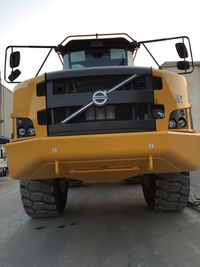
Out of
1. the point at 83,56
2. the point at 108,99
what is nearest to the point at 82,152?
the point at 108,99

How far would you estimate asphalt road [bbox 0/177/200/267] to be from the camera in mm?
4969

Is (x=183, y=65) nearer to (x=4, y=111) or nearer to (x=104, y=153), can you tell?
(x=104, y=153)

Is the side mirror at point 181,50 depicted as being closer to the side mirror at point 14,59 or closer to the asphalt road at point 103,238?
the side mirror at point 14,59

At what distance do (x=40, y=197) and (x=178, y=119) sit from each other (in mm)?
2738

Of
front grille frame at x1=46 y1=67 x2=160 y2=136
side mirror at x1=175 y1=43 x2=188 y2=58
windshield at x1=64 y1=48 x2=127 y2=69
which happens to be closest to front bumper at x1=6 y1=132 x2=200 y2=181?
front grille frame at x1=46 y1=67 x2=160 y2=136

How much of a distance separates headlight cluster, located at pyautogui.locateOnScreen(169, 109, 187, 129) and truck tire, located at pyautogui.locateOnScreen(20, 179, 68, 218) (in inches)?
98.3

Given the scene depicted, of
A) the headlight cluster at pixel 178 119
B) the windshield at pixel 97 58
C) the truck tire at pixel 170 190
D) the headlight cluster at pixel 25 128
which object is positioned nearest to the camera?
the headlight cluster at pixel 178 119

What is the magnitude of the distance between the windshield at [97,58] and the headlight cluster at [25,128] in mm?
1904

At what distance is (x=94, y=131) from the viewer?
5.23 m

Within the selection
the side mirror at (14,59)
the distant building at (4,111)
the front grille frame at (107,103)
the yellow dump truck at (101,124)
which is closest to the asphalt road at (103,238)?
the yellow dump truck at (101,124)

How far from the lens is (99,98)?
5230 mm

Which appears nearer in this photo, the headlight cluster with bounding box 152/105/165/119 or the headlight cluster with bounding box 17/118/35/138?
the headlight cluster with bounding box 152/105/165/119

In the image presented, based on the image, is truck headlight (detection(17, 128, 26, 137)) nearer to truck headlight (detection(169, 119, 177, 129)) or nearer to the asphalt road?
the asphalt road

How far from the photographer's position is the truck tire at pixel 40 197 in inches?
273
